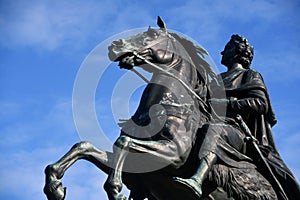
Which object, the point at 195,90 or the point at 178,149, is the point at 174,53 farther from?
the point at 178,149

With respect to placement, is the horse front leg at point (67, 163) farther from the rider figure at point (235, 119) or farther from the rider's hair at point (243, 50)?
the rider's hair at point (243, 50)

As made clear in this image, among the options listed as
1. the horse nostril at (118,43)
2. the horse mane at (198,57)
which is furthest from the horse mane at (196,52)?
the horse nostril at (118,43)

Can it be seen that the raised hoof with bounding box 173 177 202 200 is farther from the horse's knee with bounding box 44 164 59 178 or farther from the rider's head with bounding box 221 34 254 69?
the rider's head with bounding box 221 34 254 69

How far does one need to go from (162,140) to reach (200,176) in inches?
30.3

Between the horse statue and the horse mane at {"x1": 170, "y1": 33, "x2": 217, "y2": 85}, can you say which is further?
the horse mane at {"x1": 170, "y1": 33, "x2": 217, "y2": 85}

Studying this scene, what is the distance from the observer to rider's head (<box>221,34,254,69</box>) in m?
13.3

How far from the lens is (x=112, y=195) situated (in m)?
9.73

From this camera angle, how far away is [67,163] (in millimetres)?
10016

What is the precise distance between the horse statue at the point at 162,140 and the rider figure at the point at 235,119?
19 cm

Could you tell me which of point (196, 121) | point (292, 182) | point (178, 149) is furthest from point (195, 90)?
point (292, 182)

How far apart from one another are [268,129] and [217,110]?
119cm

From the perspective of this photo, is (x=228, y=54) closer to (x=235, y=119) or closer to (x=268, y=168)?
(x=235, y=119)

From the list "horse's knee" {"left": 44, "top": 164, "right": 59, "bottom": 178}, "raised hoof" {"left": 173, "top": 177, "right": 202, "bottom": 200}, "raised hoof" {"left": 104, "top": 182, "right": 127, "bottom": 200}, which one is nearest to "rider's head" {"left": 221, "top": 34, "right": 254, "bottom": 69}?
"raised hoof" {"left": 173, "top": 177, "right": 202, "bottom": 200}

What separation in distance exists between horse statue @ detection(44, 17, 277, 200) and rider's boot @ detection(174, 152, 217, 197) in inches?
4.1
